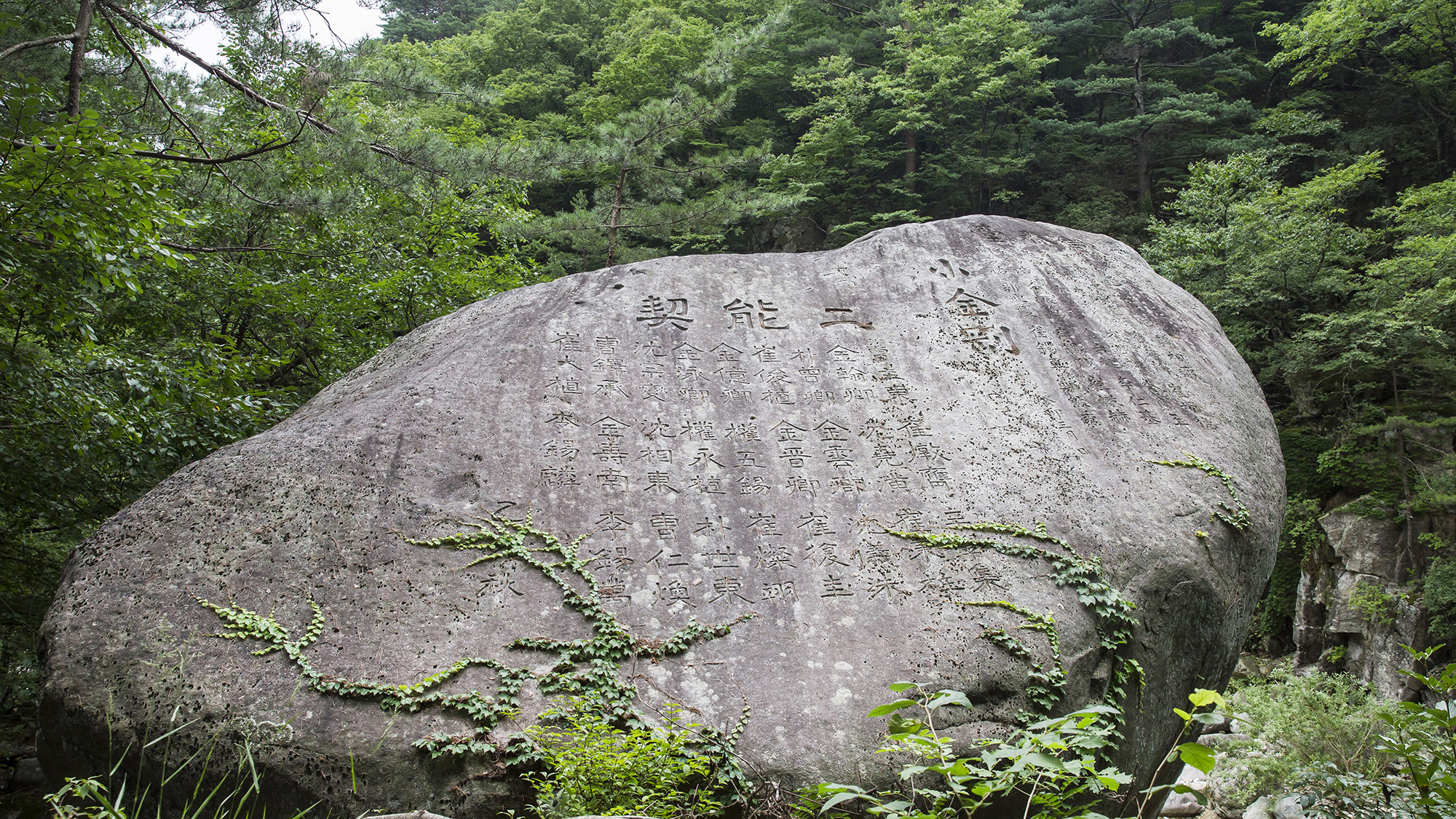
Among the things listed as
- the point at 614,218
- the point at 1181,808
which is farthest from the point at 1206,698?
the point at 614,218

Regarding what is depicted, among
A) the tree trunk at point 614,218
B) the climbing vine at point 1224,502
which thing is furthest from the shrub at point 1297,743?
the tree trunk at point 614,218

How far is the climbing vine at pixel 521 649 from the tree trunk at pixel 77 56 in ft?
10.0

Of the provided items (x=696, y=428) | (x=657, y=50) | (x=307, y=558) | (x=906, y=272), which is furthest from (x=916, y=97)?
(x=307, y=558)

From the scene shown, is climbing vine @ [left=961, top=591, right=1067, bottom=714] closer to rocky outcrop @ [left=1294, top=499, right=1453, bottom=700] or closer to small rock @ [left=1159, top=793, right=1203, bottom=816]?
small rock @ [left=1159, top=793, right=1203, bottom=816]

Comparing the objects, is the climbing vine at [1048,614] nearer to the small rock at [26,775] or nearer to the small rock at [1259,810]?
the small rock at [1259,810]

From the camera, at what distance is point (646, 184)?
393 inches

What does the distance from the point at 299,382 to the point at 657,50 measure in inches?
482

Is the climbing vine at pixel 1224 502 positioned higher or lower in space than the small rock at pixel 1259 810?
higher

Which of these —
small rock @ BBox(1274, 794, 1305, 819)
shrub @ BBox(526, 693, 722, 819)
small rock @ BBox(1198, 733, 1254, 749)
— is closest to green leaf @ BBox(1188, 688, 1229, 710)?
shrub @ BBox(526, 693, 722, 819)

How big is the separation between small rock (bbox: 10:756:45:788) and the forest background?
1.45 feet

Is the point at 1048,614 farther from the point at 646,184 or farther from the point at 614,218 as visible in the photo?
the point at 646,184

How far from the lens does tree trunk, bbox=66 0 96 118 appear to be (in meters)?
4.21

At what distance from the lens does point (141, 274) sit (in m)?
5.75

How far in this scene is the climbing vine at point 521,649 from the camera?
9.95 ft
